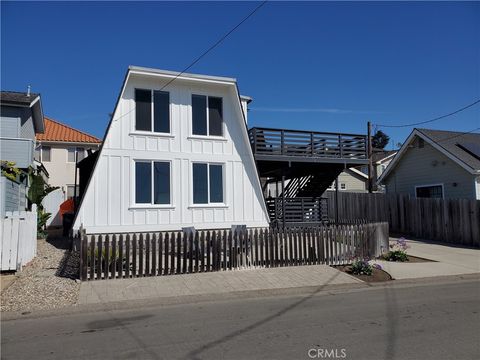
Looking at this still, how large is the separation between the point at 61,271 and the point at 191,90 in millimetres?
8718

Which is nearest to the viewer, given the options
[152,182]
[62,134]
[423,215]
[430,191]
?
[152,182]

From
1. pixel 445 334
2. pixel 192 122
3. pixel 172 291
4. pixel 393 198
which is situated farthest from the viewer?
pixel 393 198

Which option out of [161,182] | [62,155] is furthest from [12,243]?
[62,155]

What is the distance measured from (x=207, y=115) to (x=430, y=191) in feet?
49.6

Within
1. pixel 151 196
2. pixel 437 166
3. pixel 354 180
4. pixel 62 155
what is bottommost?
pixel 151 196

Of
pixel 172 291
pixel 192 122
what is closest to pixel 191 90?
pixel 192 122

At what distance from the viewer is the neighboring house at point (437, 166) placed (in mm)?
22094

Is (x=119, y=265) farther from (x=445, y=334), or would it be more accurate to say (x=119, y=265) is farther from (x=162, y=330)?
(x=445, y=334)

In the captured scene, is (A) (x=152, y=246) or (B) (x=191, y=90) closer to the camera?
(A) (x=152, y=246)

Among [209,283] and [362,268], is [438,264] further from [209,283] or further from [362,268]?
[209,283]

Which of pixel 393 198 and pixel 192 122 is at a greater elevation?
pixel 192 122

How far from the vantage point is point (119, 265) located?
10.6 metres

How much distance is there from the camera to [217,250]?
11.7m

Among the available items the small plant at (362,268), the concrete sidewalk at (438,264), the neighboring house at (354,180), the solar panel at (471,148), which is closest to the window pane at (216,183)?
the concrete sidewalk at (438,264)
